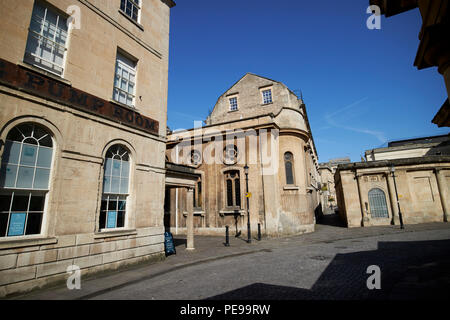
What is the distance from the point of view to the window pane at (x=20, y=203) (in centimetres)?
584

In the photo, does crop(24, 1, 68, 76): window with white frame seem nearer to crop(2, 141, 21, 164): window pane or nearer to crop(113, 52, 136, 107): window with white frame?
crop(113, 52, 136, 107): window with white frame

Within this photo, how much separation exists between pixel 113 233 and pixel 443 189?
24.5 metres

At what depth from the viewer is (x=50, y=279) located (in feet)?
20.2

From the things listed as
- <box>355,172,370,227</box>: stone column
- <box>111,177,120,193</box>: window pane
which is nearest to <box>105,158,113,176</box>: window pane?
<box>111,177,120,193</box>: window pane

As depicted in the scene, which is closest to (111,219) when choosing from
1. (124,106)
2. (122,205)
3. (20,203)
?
(122,205)

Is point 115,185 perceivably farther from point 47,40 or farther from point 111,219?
point 47,40

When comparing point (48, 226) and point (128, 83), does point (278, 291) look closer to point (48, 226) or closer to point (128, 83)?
A: point (48, 226)

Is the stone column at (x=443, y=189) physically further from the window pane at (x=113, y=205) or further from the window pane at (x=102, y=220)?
the window pane at (x=102, y=220)

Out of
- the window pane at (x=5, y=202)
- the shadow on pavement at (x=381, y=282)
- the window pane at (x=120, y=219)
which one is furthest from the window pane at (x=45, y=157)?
the shadow on pavement at (x=381, y=282)

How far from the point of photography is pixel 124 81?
30.7 feet

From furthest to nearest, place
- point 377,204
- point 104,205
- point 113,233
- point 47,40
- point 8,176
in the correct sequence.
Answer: point 377,204 → point 104,205 → point 113,233 → point 47,40 → point 8,176

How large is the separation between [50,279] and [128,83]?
7232 millimetres

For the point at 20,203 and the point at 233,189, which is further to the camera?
the point at 233,189

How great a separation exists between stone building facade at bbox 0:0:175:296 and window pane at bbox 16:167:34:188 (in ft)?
0.07
